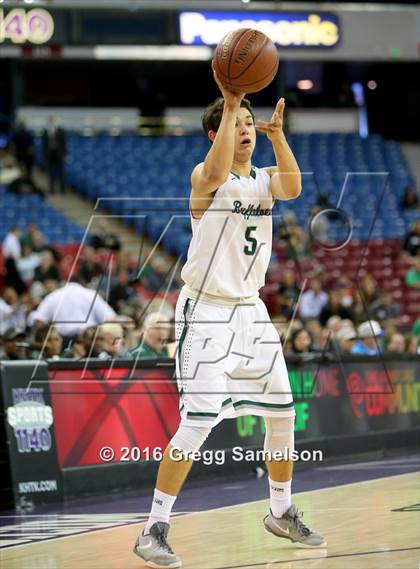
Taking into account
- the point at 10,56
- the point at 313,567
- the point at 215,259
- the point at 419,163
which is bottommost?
the point at 419,163

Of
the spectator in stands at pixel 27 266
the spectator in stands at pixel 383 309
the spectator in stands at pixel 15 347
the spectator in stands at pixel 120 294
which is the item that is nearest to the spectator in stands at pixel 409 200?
the spectator in stands at pixel 383 309

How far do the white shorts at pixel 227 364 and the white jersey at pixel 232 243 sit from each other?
0.41 feet

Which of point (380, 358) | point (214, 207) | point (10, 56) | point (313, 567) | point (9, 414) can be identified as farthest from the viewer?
point (10, 56)

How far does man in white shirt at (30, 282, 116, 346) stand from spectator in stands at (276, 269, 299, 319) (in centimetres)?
473

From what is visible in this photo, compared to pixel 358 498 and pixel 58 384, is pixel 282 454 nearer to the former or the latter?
pixel 358 498

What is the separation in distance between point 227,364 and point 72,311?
651 cm

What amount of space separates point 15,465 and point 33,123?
23.7 meters

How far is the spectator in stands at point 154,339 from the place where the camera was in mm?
11422

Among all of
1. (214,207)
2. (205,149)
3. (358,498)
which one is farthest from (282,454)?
(205,149)

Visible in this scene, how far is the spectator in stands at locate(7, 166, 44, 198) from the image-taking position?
25797 mm

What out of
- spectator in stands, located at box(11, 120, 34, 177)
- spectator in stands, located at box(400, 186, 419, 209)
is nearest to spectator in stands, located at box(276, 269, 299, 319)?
spectator in stands, located at box(11, 120, 34, 177)

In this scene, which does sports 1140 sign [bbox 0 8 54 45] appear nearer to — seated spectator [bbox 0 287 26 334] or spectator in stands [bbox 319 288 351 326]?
seated spectator [bbox 0 287 26 334]

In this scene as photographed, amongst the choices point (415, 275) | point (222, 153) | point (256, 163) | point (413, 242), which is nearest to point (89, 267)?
point (415, 275)

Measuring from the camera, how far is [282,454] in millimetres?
7105
